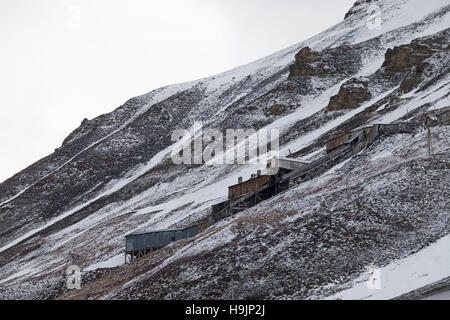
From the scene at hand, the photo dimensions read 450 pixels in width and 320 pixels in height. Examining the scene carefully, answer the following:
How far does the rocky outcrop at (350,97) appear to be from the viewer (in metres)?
106

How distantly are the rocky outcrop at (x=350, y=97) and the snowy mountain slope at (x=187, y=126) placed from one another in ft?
1.92

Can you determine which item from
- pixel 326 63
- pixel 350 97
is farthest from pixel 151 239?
pixel 326 63

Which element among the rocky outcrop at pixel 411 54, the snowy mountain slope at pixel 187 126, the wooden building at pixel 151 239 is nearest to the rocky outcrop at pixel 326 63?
the snowy mountain slope at pixel 187 126

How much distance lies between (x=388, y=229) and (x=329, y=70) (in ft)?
312

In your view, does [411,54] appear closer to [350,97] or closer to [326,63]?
[350,97]

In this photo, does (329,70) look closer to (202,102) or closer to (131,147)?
(202,102)

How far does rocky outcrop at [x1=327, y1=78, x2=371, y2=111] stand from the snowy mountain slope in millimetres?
584

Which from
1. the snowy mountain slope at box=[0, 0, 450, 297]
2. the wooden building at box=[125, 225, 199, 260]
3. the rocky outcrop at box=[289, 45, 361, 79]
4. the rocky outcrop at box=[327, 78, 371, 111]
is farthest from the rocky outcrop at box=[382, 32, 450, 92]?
the wooden building at box=[125, 225, 199, 260]

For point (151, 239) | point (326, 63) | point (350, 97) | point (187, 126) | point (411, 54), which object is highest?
point (326, 63)

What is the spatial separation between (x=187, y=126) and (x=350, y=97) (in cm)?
4106

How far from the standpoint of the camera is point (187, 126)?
137 meters

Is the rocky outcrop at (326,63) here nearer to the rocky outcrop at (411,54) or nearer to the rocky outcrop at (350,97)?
the rocky outcrop at (411,54)

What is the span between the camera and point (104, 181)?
117875mm

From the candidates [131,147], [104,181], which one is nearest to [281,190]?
[104,181]
